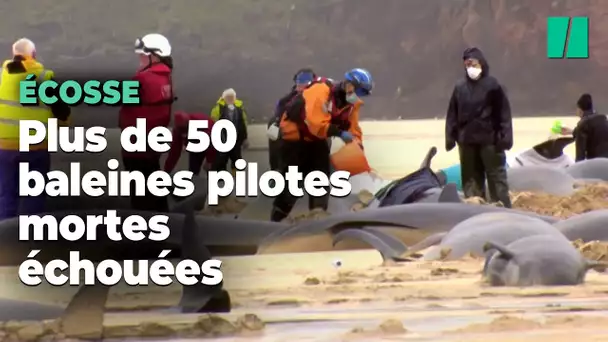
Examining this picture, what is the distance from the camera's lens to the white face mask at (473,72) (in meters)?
8.27

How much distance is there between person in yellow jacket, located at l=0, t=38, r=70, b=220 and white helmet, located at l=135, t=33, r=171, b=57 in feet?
1.93

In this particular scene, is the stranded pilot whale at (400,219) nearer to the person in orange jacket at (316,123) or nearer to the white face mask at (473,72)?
the person in orange jacket at (316,123)

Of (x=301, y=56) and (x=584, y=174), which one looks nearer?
(x=584, y=174)

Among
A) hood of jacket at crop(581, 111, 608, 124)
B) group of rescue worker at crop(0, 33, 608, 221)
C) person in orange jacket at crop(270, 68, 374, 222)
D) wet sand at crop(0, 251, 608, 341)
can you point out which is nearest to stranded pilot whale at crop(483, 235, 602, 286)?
wet sand at crop(0, 251, 608, 341)

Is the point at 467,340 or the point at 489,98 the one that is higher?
the point at 489,98

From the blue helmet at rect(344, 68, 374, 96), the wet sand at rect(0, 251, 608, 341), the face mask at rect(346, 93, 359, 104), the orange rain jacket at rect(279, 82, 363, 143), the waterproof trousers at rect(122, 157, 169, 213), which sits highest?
the blue helmet at rect(344, 68, 374, 96)

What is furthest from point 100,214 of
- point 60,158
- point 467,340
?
point 467,340

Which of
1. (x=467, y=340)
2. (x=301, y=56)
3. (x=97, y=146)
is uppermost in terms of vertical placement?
(x=301, y=56)

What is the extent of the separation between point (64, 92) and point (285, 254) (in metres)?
Result: 2.81

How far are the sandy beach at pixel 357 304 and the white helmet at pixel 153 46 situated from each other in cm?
132

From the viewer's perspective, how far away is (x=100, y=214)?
4.25 meters

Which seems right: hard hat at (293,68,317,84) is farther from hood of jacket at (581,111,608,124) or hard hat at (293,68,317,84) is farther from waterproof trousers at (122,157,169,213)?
hood of jacket at (581,111,608,124)

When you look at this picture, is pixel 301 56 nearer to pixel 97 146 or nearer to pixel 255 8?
pixel 255 8

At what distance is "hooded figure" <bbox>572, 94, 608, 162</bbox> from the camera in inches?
413
